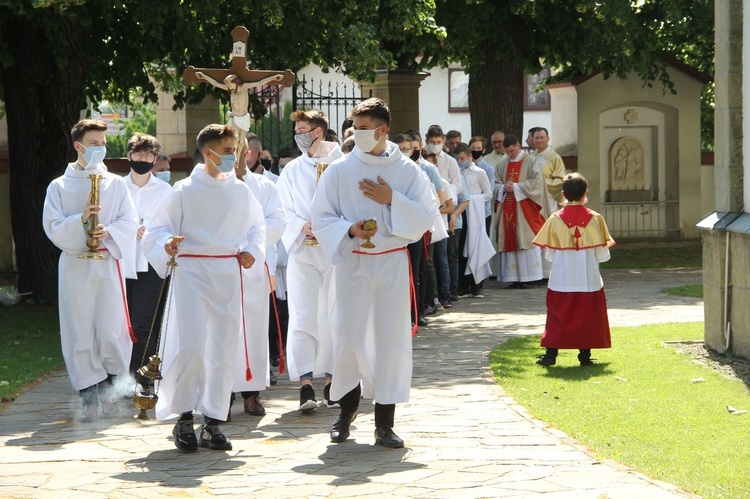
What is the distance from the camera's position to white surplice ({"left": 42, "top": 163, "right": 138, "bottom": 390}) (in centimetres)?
876

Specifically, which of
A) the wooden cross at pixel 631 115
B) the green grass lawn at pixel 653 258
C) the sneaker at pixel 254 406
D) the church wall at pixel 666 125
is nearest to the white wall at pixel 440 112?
the church wall at pixel 666 125

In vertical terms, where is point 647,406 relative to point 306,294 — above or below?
below

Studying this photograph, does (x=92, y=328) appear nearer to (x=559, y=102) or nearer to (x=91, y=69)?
(x=91, y=69)

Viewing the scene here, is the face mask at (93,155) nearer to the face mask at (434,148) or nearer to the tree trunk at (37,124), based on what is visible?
the tree trunk at (37,124)

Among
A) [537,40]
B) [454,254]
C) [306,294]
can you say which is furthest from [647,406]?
[537,40]

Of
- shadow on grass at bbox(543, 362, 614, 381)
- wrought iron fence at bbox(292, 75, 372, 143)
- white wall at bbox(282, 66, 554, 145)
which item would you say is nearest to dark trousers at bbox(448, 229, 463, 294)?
wrought iron fence at bbox(292, 75, 372, 143)

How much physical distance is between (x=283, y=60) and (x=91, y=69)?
2.43m

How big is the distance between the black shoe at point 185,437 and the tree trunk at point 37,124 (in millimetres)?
7755

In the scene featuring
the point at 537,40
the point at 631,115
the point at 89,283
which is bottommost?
the point at 89,283

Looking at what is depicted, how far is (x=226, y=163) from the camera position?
25.0 feet

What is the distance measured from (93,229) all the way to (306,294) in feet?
5.12

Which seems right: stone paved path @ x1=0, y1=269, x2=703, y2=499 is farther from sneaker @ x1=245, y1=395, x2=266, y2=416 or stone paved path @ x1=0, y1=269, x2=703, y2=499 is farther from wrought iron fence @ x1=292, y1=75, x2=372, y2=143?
wrought iron fence @ x1=292, y1=75, x2=372, y2=143

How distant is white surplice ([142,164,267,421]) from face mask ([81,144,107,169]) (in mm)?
1318

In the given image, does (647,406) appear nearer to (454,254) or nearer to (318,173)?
(318,173)
